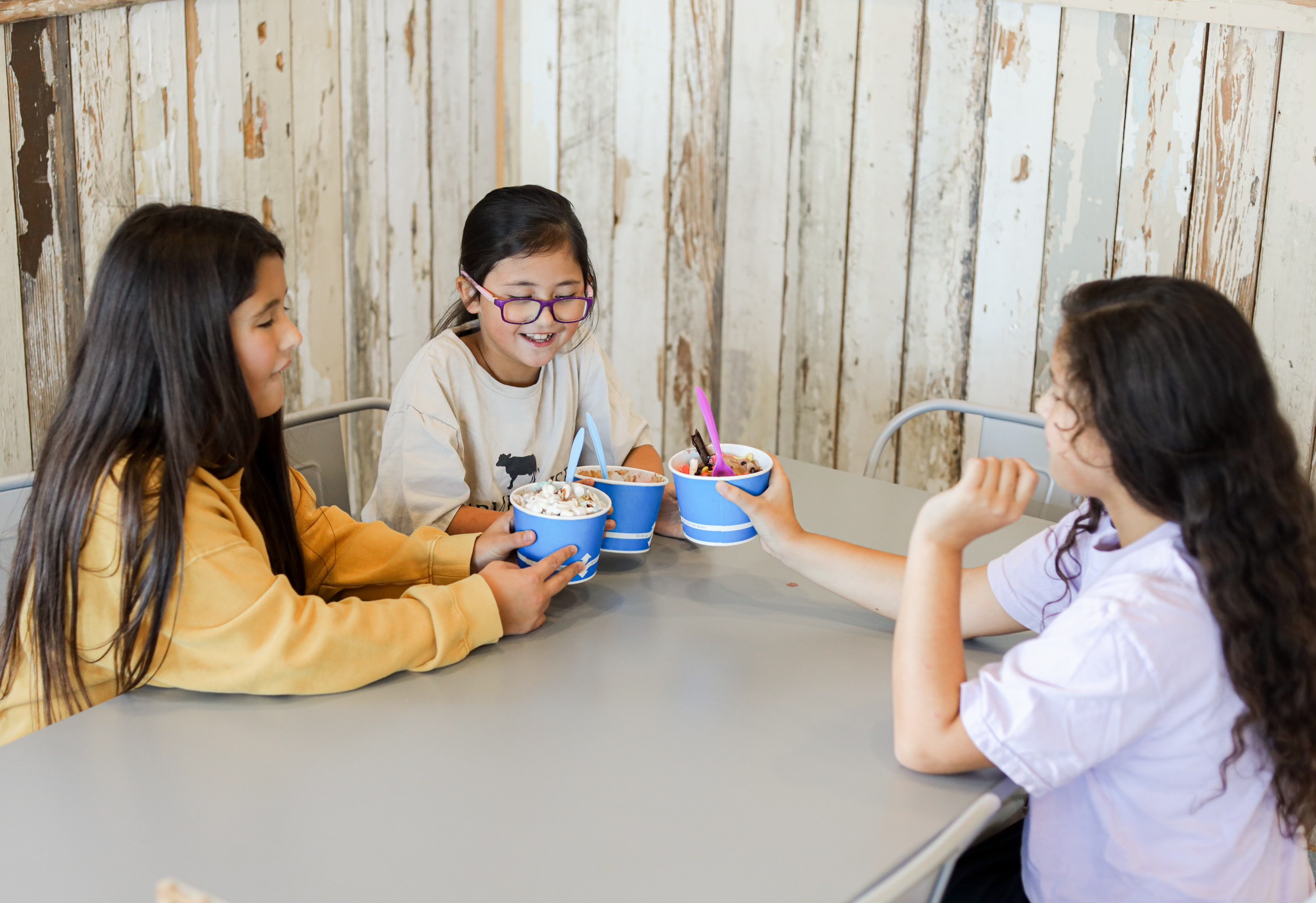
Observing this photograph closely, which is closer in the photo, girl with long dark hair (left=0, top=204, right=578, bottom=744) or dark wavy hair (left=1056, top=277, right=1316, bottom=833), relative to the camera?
dark wavy hair (left=1056, top=277, right=1316, bottom=833)

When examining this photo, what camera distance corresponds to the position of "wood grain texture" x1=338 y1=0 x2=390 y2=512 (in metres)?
2.98

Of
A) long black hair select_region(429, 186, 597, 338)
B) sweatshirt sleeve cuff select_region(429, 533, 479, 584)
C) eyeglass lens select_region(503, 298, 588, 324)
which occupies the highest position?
long black hair select_region(429, 186, 597, 338)

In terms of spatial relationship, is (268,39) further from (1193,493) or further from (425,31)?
(1193,493)

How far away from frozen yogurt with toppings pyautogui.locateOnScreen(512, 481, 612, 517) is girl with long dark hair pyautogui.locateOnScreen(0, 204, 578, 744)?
0.29 feet

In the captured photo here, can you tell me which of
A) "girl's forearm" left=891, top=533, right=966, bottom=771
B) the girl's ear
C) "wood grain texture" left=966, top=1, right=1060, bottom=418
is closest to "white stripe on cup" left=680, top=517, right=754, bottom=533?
"girl's forearm" left=891, top=533, right=966, bottom=771

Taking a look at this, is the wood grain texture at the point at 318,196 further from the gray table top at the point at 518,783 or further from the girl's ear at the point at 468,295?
the gray table top at the point at 518,783

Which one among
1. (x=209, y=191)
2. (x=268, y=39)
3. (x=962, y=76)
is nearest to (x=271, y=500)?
(x=209, y=191)

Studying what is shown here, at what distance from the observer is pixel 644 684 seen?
1.25 m

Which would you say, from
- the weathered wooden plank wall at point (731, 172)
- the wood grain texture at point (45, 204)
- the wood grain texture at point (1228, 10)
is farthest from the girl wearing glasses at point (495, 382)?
the wood grain texture at point (1228, 10)

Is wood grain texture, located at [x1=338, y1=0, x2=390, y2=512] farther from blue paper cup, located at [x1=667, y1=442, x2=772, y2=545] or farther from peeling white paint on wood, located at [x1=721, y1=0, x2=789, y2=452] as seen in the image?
blue paper cup, located at [x1=667, y1=442, x2=772, y2=545]

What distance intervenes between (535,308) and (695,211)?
1.48m

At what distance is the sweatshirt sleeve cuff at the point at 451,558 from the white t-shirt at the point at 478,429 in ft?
0.57

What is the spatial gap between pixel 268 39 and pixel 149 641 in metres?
1.95

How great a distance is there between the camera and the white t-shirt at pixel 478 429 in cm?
169
